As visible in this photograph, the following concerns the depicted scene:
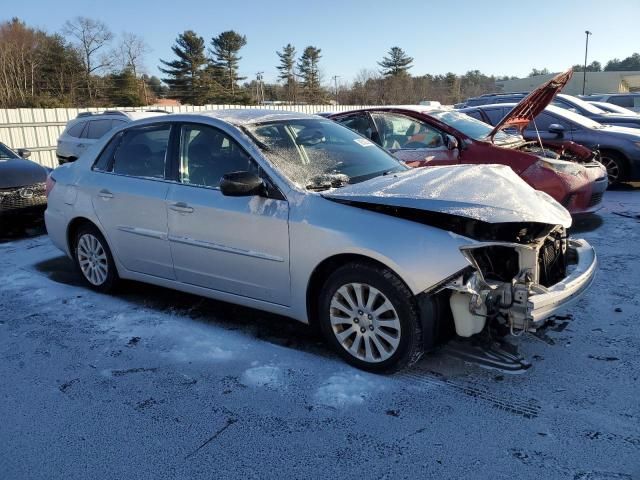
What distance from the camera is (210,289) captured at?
4.14m

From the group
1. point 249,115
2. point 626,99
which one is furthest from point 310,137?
point 626,99

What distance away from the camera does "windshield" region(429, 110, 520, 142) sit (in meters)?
7.02

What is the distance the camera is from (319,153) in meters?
4.17

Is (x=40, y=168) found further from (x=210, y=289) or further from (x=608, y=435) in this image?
(x=608, y=435)

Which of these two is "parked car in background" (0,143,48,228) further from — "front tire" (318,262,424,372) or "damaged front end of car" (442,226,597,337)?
"damaged front end of car" (442,226,597,337)

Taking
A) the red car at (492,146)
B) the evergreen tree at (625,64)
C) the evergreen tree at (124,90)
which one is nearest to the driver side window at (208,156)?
the red car at (492,146)

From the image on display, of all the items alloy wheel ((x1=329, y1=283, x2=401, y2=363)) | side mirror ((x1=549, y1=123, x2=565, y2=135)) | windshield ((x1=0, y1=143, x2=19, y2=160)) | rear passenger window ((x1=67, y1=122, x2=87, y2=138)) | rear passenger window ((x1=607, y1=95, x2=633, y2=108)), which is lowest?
alloy wheel ((x1=329, y1=283, x2=401, y2=363))

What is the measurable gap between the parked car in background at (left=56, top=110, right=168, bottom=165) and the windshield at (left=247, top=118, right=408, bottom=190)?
352 inches

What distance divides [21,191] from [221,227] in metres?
5.24

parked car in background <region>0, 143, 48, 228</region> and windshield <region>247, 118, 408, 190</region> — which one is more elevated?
windshield <region>247, 118, 408, 190</region>

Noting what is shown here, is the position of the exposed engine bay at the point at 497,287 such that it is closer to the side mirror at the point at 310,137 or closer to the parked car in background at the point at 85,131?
the side mirror at the point at 310,137

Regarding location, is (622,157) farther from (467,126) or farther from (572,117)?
(467,126)

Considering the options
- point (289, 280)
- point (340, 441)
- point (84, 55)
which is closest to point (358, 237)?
point (289, 280)

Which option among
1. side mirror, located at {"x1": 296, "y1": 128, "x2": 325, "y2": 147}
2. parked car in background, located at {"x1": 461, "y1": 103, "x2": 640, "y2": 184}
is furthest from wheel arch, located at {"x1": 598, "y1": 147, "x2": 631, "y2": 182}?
side mirror, located at {"x1": 296, "y1": 128, "x2": 325, "y2": 147}
